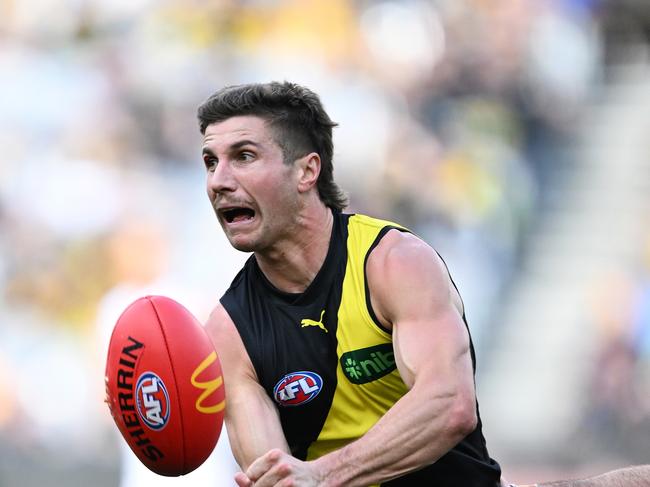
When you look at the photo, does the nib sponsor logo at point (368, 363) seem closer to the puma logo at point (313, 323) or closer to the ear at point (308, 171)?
the puma logo at point (313, 323)

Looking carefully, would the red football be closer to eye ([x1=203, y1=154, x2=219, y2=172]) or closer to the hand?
the hand

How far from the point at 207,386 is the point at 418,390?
0.73 m

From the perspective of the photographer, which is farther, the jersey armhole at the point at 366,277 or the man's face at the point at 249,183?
the man's face at the point at 249,183

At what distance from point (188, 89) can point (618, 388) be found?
14.5ft

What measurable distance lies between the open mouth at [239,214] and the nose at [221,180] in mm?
87

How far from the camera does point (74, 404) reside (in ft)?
29.3

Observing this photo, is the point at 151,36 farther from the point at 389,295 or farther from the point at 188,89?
the point at 389,295

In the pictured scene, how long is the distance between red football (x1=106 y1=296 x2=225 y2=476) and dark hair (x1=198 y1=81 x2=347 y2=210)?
2.69ft

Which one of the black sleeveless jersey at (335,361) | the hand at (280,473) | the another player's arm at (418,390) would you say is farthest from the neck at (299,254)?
the hand at (280,473)

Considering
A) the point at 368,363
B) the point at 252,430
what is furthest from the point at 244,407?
the point at 368,363

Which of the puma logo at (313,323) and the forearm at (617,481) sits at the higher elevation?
the puma logo at (313,323)

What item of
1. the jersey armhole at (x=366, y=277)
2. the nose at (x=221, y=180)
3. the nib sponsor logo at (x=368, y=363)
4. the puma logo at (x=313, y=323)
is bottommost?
the nib sponsor logo at (x=368, y=363)

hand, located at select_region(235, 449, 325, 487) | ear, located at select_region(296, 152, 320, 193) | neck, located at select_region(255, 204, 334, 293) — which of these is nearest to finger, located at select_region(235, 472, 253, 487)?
hand, located at select_region(235, 449, 325, 487)

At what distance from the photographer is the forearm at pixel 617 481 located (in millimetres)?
4730
